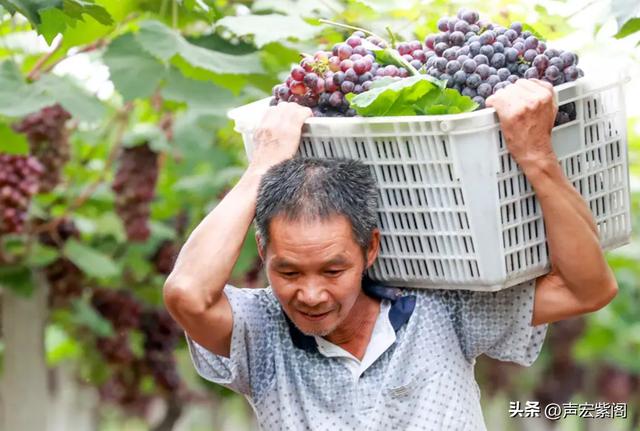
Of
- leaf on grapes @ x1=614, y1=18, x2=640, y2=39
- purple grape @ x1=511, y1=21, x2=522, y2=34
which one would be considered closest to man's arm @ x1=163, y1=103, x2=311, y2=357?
purple grape @ x1=511, y1=21, x2=522, y2=34

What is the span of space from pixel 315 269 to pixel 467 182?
350 millimetres

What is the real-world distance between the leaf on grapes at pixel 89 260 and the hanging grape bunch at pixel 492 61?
264cm

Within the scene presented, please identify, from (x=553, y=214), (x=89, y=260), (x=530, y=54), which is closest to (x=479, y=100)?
(x=530, y=54)

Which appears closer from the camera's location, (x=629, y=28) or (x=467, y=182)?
(x=467, y=182)

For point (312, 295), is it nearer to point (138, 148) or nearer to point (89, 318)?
point (138, 148)

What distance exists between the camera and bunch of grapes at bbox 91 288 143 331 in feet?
19.9

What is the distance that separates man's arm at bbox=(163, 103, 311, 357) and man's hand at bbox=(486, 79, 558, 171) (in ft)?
1.33

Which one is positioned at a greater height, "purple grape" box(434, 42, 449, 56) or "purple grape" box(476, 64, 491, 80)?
"purple grape" box(434, 42, 449, 56)

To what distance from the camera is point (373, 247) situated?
2.79 meters

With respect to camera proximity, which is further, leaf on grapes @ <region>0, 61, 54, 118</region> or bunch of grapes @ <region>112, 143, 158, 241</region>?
bunch of grapes @ <region>112, 143, 158, 241</region>

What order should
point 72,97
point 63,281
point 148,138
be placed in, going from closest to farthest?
point 72,97 → point 148,138 → point 63,281

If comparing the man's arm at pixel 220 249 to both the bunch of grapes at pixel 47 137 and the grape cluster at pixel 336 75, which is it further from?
the bunch of grapes at pixel 47 137

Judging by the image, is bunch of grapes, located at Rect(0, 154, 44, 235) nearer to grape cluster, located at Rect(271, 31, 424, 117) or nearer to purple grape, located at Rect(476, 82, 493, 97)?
grape cluster, located at Rect(271, 31, 424, 117)

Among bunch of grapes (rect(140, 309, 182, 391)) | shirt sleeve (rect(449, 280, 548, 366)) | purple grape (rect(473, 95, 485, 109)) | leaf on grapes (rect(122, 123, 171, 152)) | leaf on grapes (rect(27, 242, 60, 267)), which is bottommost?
bunch of grapes (rect(140, 309, 182, 391))
